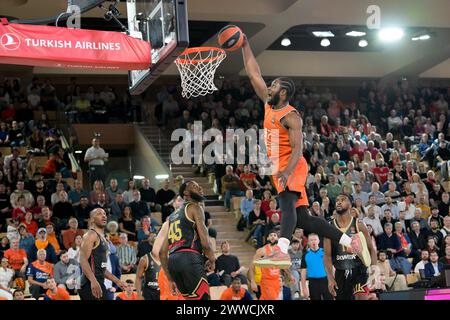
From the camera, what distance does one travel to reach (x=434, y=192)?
66.9ft

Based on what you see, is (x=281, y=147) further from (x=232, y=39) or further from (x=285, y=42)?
(x=285, y=42)

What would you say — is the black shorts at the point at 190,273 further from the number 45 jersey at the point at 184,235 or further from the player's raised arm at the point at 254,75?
the player's raised arm at the point at 254,75

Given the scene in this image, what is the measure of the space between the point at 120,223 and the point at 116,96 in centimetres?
927

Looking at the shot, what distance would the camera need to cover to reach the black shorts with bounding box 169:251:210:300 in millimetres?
8914

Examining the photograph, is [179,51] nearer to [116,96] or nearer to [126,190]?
[126,190]

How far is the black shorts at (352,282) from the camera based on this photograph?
10828 mm

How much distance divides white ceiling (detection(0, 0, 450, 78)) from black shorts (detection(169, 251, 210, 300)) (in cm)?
1200

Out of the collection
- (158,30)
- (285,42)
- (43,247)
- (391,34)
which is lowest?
(43,247)

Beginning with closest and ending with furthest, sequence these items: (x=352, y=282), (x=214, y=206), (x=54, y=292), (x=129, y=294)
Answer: (x=352, y=282) < (x=129, y=294) < (x=54, y=292) < (x=214, y=206)

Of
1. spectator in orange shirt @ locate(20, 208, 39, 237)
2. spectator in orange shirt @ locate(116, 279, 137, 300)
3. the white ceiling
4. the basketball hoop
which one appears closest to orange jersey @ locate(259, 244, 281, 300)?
spectator in orange shirt @ locate(116, 279, 137, 300)

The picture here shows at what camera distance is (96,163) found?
1970 centimetres

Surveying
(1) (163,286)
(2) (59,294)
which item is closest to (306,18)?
(2) (59,294)

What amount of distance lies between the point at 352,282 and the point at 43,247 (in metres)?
6.92

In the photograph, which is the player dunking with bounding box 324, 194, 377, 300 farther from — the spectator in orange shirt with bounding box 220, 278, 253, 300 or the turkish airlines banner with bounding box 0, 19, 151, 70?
the turkish airlines banner with bounding box 0, 19, 151, 70
